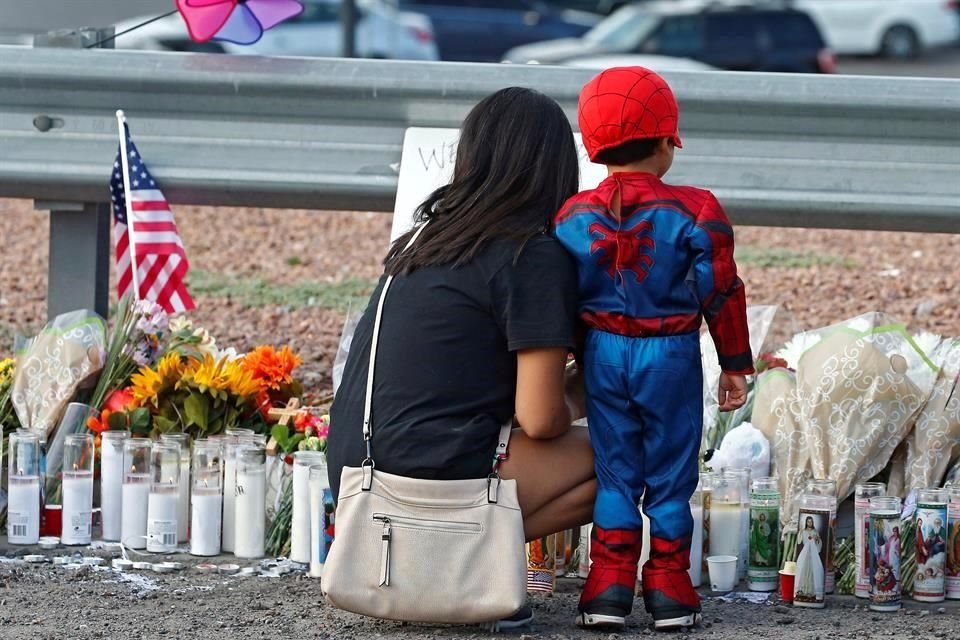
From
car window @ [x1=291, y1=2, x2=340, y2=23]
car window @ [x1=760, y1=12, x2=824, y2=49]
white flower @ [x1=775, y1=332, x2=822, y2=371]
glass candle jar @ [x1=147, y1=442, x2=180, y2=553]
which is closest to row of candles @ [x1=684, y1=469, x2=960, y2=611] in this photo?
white flower @ [x1=775, y1=332, x2=822, y2=371]

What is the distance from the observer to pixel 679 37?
20.4 meters

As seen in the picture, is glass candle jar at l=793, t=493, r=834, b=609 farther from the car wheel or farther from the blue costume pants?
the car wheel

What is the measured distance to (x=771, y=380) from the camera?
4.69 metres

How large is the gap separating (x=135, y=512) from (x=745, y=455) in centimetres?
169

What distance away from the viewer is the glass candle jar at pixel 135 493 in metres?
4.61

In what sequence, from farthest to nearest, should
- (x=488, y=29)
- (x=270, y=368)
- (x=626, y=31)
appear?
(x=488, y=29), (x=626, y=31), (x=270, y=368)

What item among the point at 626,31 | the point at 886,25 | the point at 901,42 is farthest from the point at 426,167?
the point at 901,42

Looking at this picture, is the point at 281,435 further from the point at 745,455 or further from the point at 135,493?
the point at 745,455

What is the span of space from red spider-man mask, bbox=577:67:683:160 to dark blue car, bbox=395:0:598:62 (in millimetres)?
18936

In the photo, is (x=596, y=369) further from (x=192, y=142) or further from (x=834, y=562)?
(x=192, y=142)

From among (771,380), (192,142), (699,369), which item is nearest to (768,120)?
(771,380)

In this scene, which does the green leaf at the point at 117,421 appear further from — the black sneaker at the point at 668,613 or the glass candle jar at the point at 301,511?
the black sneaker at the point at 668,613

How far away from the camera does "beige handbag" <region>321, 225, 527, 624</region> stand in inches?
146

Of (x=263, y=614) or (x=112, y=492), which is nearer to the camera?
(x=263, y=614)
